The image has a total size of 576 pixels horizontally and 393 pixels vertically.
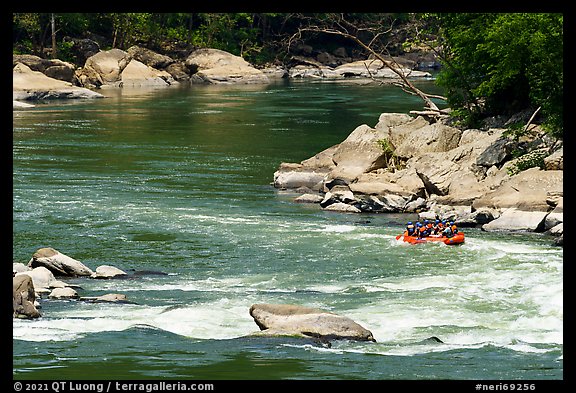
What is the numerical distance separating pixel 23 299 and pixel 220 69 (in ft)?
221

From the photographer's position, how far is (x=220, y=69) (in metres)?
82.6

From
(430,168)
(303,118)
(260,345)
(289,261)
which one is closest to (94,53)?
(303,118)

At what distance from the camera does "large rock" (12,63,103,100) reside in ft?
210

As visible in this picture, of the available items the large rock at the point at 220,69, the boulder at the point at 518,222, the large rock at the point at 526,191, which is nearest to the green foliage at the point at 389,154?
the large rock at the point at 526,191

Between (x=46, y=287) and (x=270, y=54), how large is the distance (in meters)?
78.6

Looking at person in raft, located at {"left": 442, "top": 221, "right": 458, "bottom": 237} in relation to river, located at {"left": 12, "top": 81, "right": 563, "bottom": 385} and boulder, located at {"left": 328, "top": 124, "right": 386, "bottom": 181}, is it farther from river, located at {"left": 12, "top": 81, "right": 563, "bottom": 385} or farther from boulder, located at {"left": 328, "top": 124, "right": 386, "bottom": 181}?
boulder, located at {"left": 328, "top": 124, "right": 386, "bottom": 181}

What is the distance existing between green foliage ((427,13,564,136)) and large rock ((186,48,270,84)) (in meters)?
44.3

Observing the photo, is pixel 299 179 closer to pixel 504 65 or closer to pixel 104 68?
pixel 504 65

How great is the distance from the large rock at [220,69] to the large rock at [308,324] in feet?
215

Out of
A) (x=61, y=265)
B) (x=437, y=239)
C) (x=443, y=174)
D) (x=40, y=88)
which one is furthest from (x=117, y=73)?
(x=61, y=265)

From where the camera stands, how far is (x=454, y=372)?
13.4 m

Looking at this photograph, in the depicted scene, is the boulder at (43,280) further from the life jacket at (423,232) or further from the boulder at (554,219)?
the boulder at (554,219)

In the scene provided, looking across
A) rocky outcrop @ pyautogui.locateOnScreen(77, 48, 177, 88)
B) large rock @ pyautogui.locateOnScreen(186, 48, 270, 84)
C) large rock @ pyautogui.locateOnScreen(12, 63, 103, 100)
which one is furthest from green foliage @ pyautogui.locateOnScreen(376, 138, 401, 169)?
large rock @ pyautogui.locateOnScreen(186, 48, 270, 84)
